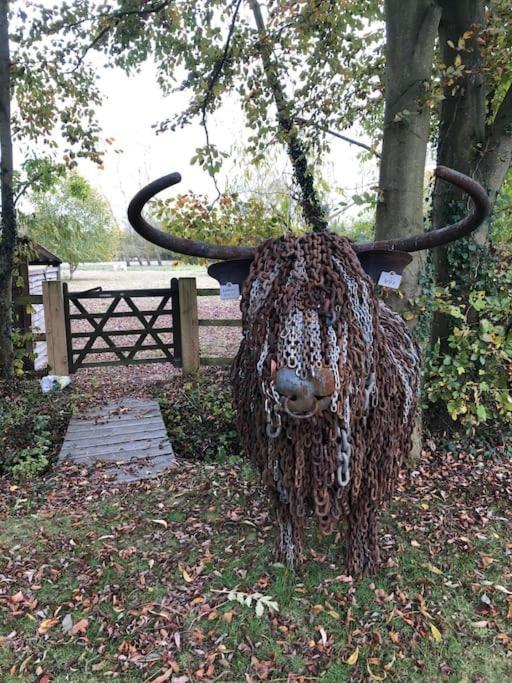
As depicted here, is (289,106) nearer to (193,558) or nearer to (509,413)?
(509,413)

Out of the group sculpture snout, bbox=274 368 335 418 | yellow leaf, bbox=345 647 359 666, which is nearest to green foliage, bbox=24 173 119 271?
sculpture snout, bbox=274 368 335 418

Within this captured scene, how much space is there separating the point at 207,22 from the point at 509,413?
18.0ft

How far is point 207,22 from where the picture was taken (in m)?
5.34

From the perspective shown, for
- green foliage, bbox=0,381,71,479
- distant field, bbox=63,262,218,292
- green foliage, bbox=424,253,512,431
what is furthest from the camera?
distant field, bbox=63,262,218,292

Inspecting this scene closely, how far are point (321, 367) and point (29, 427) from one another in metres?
4.56

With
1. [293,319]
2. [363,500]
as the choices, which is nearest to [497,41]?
[293,319]

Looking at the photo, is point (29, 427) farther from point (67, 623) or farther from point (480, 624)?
point (480, 624)

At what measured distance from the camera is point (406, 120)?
348cm

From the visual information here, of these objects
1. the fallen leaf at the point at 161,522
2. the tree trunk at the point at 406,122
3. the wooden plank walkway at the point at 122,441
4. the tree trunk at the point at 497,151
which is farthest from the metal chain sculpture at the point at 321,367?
the tree trunk at the point at 497,151

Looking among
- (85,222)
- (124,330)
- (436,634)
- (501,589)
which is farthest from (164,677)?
(85,222)

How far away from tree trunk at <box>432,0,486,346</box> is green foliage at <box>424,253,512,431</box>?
34cm

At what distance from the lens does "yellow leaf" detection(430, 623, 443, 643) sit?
234 cm

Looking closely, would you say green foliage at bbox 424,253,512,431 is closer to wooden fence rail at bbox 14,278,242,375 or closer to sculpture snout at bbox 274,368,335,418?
sculpture snout at bbox 274,368,335,418

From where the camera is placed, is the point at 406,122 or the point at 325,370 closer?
the point at 325,370
